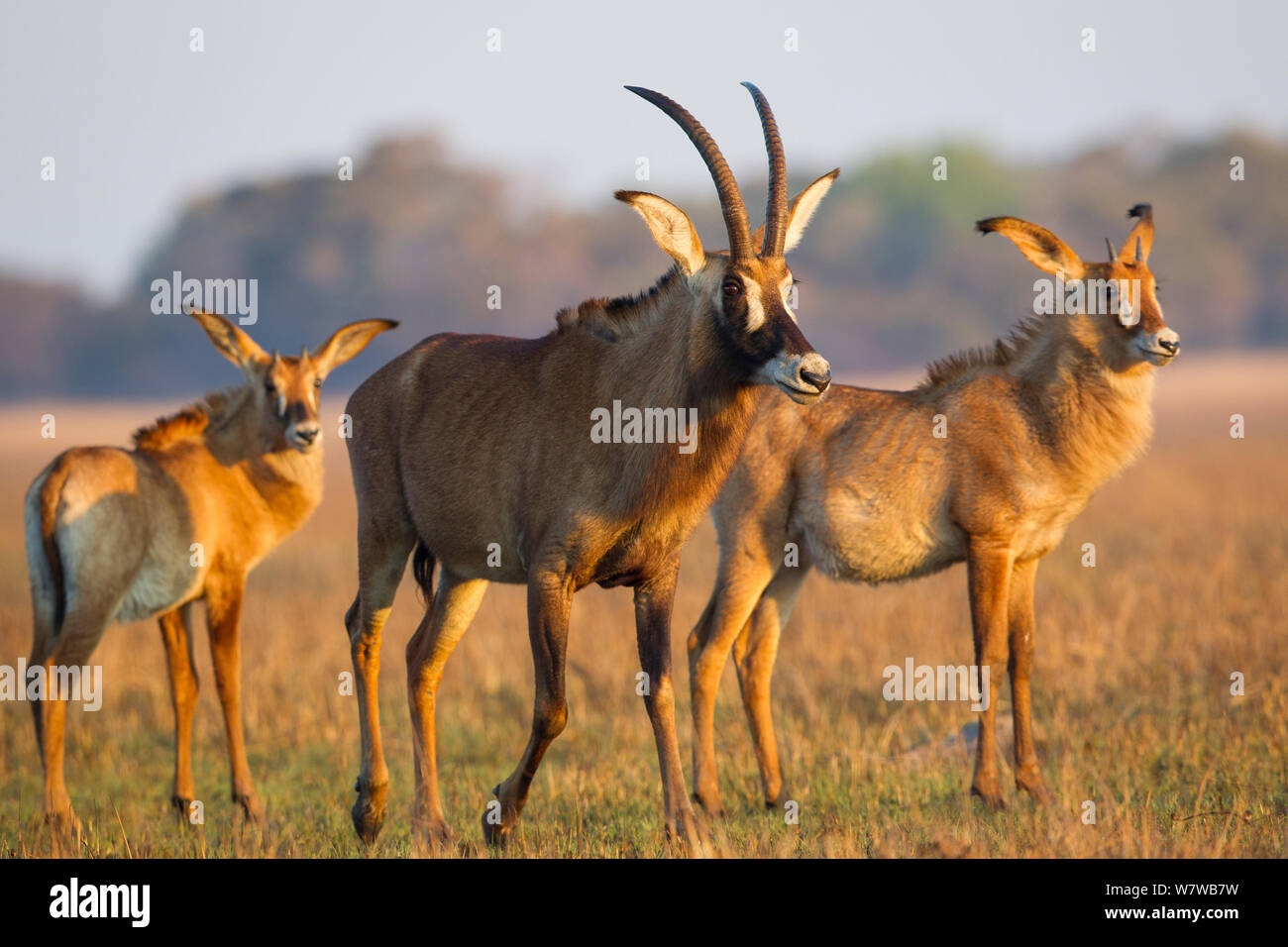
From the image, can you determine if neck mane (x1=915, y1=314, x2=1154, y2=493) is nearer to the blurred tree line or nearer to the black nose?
the black nose

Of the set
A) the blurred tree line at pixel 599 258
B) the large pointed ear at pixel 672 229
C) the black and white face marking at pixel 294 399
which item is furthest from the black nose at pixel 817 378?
the blurred tree line at pixel 599 258

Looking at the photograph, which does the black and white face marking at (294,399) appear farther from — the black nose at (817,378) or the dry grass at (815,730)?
the black nose at (817,378)

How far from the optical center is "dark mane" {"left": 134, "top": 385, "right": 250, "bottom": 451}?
1047 cm

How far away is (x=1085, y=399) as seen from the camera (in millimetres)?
9000

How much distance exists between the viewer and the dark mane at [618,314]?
24.6 feet

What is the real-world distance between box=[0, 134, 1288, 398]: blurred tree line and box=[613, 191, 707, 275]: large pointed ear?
64.4 meters

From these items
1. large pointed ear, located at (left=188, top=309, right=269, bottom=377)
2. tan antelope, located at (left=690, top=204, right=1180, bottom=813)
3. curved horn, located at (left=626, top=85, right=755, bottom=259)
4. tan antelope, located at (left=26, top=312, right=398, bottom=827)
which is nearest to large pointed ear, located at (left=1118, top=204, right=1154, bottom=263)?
tan antelope, located at (left=690, top=204, right=1180, bottom=813)

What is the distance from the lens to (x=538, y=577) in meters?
7.23

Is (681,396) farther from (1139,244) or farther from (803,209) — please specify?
(1139,244)

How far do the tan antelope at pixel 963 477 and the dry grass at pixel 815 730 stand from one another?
0.72m

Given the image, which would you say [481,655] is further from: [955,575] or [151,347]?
[151,347]

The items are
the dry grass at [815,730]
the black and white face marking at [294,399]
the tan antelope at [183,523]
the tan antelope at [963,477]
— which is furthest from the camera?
the black and white face marking at [294,399]
